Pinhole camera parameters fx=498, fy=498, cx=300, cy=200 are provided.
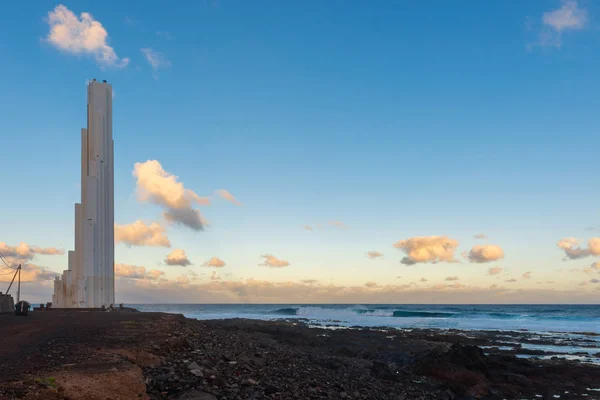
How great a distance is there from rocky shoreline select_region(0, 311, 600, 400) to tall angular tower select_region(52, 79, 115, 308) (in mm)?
14726

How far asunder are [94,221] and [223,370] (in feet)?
81.4

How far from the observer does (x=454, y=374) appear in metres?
18.1

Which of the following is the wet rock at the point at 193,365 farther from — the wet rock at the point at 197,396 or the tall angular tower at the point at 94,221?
the tall angular tower at the point at 94,221

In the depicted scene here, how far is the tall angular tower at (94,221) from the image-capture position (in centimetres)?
3419

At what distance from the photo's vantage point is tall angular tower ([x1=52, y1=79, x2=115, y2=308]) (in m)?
34.2

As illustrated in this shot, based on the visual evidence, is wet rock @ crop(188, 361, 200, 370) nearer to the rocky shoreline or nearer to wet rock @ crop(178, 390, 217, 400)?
the rocky shoreline

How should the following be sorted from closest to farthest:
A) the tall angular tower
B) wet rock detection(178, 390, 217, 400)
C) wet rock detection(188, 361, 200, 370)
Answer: wet rock detection(178, 390, 217, 400) → wet rock detection(188, 361, 200, 370) → the tall angular tower

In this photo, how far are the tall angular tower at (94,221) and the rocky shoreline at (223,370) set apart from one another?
48.3 feet

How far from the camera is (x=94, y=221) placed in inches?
1363

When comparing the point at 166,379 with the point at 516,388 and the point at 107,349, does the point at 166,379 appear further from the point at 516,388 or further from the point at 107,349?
the point at 516,388

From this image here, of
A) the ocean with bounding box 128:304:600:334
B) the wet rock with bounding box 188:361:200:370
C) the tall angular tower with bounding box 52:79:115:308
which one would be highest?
the tall angular tower with bounding box 52:79:115:308

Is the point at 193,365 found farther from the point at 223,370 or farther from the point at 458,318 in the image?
the point at 458,318

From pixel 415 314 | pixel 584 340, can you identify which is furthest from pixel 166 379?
pixel 415 314

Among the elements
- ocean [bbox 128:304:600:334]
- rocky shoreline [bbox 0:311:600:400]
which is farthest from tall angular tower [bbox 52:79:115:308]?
ocean [bbox 128:304:600:334]
